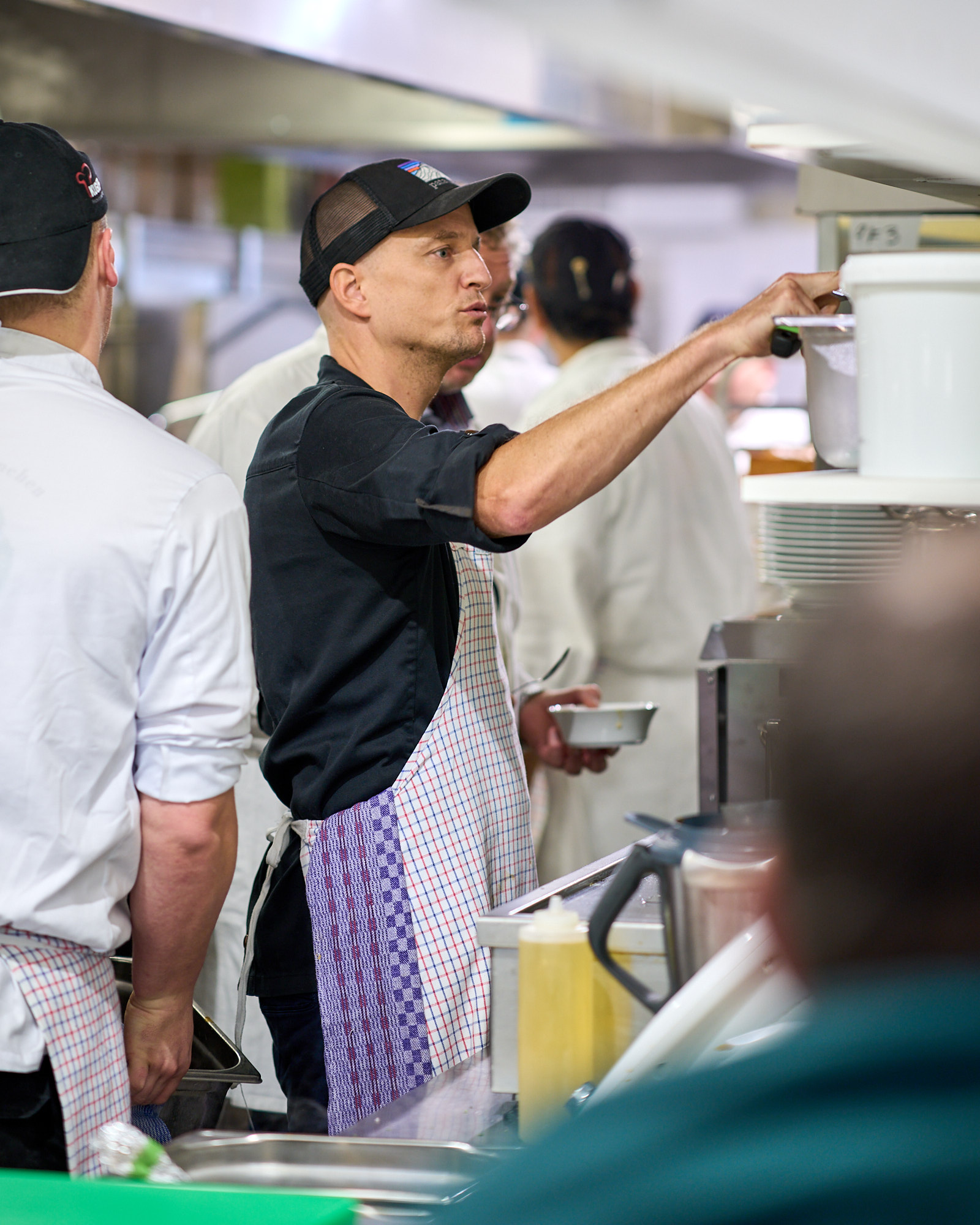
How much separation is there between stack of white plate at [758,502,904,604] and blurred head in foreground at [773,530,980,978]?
1644mm

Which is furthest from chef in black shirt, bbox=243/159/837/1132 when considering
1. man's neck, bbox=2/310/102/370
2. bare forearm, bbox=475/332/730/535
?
man's neck, bbox=2/310/102/370

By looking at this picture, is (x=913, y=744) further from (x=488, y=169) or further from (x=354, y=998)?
(x=488, y=169)

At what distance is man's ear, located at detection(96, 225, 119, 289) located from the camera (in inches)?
64.7

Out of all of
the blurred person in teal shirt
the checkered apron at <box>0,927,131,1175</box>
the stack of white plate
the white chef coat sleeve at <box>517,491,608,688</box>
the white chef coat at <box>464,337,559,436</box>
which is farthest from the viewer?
the white chef coat at <box>464,337,559,436</box>

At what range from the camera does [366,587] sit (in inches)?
70.4

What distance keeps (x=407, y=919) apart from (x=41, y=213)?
0.84 metres

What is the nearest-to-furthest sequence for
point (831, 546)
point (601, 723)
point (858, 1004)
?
point (858, 1004), point (831, 546), point (601, 723)

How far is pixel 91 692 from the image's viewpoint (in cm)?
150

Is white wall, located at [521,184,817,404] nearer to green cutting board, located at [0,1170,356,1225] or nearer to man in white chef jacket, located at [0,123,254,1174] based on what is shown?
man in white chef jacket, located at [0,123,254,1174]

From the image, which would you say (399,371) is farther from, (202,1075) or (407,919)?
(202,1075)

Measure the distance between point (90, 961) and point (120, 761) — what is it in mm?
197

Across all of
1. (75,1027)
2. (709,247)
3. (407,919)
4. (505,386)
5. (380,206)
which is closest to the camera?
(75,1027)

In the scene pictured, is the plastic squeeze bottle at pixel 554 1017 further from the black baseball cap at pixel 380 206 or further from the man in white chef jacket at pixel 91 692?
the black baseball cap at pixel 380 206

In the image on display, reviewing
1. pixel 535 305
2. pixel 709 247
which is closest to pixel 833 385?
pixel 535 305
